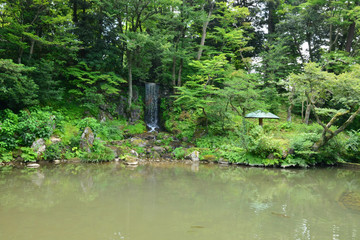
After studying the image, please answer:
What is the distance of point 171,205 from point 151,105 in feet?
39.4

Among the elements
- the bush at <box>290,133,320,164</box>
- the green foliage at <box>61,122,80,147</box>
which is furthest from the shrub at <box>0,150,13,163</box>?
the bush at <box>290,133,320,164</box>

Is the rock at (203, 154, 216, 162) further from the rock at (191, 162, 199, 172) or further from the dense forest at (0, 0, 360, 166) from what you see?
the rock at (191, 162, 199, 172)

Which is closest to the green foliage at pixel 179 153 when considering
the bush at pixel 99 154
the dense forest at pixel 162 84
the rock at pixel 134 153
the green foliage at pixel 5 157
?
the dense forest at pixel 162 84

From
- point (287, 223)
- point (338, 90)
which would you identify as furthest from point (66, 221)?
point (338, 90)

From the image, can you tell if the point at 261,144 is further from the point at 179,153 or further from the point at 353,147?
the point at 353,147

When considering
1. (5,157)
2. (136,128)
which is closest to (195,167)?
(136,128)

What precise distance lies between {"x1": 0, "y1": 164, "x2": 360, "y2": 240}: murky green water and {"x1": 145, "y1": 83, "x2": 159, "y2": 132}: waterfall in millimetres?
7621

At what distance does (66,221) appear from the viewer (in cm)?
394

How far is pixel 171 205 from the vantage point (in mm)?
4992

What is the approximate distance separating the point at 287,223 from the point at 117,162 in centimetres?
767

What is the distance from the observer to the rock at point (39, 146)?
922 cm

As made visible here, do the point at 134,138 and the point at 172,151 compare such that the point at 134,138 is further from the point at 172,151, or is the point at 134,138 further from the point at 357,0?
the point at 357,0

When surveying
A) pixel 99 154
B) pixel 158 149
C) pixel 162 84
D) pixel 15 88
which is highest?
pixel 162 84

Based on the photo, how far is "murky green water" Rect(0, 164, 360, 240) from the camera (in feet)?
12.1
